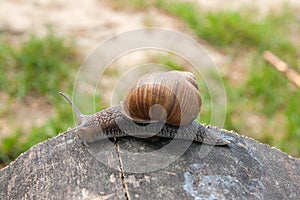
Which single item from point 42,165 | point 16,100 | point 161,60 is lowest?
point 16,100

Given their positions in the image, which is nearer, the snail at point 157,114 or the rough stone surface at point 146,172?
the rough stone surface at point 146,172

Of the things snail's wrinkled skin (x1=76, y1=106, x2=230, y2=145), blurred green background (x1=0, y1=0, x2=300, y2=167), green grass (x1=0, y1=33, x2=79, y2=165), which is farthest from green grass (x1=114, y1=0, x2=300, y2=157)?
snail's wrinkled skin (x1=76, y1=106, x2=230, y2=145)

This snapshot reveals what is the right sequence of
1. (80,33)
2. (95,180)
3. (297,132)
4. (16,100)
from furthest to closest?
(80,33) < (16,100) < (297,132) < (95,180)

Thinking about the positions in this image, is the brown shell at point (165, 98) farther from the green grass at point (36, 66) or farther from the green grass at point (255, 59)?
the green grass at point (36, 66)

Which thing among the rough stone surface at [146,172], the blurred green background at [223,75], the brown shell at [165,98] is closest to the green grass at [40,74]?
the blurred green background at [223,75]

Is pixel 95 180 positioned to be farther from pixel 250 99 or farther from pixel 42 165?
pixel 250 99

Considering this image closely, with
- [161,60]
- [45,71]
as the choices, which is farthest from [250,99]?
[45,71]

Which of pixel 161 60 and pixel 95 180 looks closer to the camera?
pixel 95 180

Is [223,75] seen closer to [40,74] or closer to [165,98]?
[40,74]
